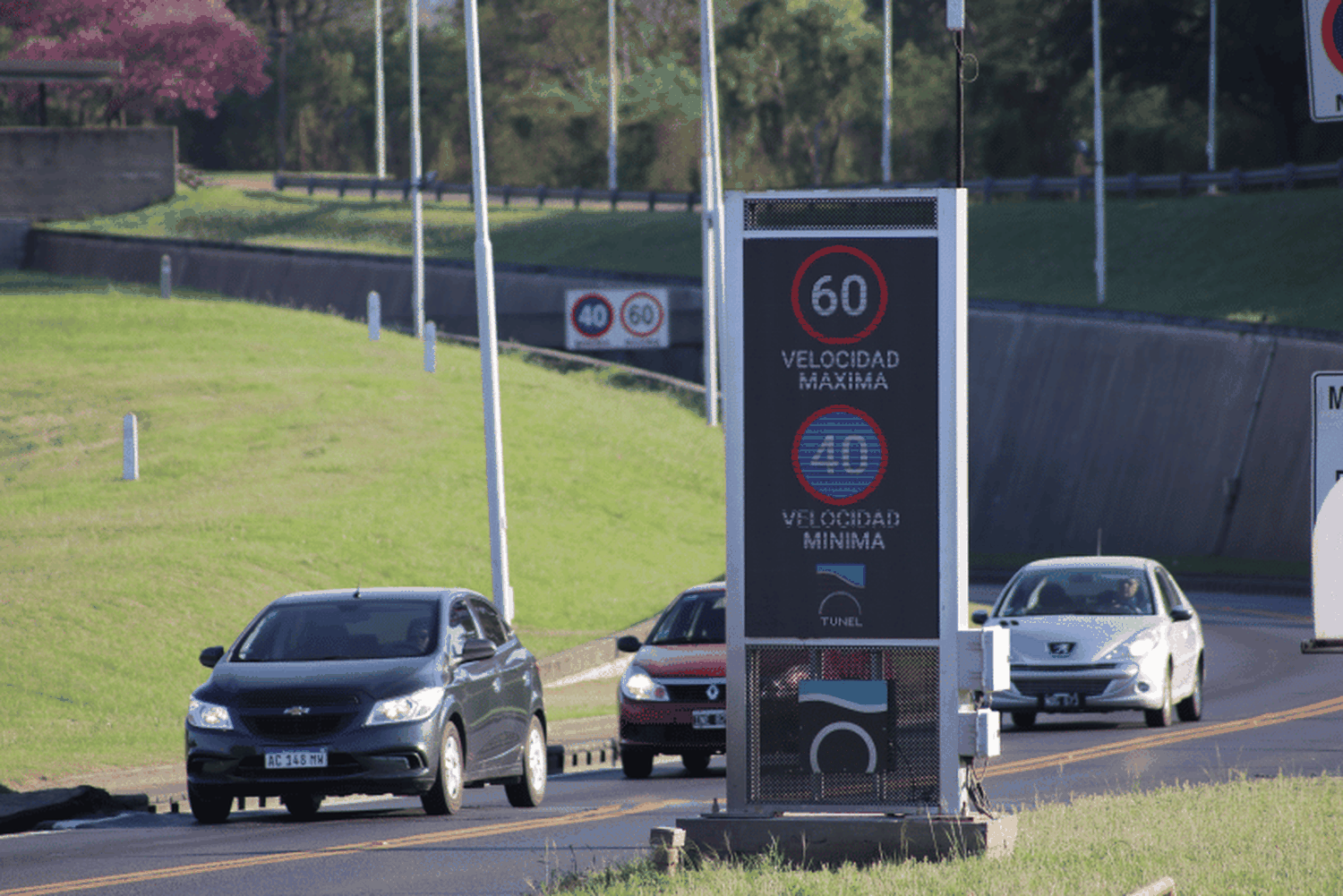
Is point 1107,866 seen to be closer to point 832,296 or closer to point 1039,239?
point 832,296

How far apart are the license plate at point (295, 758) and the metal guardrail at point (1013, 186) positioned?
116 feet

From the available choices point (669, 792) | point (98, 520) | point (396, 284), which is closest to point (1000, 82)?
point (396, 284)

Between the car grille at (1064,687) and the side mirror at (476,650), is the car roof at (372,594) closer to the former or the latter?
the side mirror at (476,650)

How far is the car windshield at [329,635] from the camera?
14.5m

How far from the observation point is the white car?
64.0 ft

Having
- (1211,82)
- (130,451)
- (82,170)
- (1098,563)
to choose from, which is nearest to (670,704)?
(1098,563)

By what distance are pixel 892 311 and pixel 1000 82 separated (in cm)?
6325

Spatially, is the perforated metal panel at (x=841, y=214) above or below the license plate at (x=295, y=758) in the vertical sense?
above

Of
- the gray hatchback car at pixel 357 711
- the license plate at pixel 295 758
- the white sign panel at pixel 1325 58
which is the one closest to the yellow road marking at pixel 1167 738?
the gray hatchback car at pixel 357 711

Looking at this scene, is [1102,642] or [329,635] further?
[1102,642]

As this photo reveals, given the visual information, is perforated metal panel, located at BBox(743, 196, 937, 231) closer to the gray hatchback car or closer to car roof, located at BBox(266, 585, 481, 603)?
the gray hatchback car

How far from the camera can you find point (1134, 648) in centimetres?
1945

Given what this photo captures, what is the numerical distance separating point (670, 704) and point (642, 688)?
0.95 ft

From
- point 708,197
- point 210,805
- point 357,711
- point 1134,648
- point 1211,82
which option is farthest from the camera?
point 1211,82
